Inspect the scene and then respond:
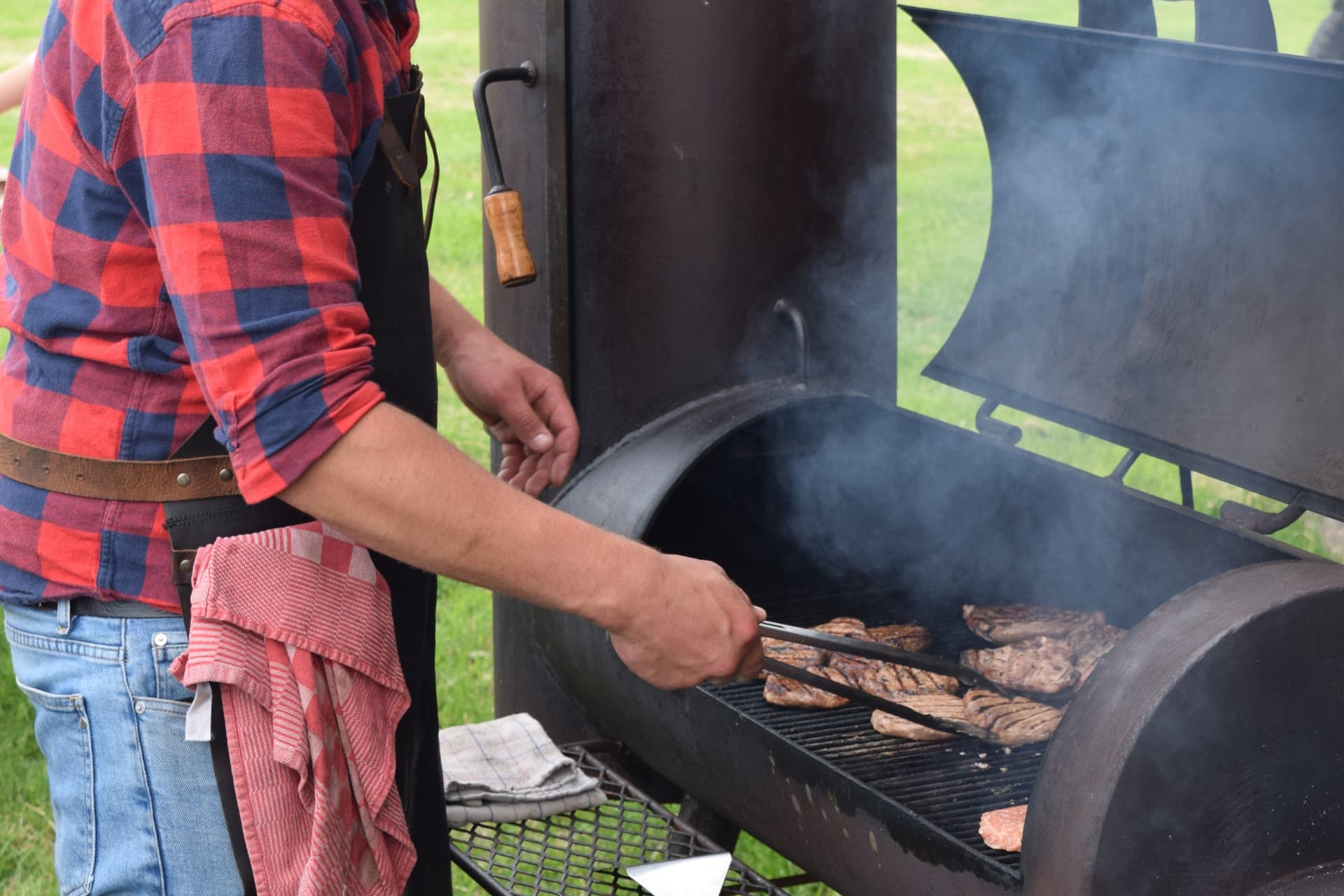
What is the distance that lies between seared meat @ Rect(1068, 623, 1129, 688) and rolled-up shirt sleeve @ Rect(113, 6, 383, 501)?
1.37 m

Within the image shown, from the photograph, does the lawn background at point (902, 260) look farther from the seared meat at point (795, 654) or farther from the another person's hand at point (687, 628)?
the another person's hand at point (687, 628)

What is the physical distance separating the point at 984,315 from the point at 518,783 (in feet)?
4.05

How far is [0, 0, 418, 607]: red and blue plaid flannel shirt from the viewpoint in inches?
45.7

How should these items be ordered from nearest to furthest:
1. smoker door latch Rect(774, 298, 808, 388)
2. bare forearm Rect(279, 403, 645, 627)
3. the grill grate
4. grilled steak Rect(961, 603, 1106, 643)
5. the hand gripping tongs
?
1. bare forearm Rect(279, 403, 645, 627)
2. the hand gripping tongs
3. the grill grate
4. grilled steak Rect(961, 603, 1106, 643)
5. smoker door latch Rect(774, 298, 808, 388)

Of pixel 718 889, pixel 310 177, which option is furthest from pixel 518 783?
pixel 310 177

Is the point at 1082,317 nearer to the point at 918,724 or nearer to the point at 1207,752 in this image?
the point at 918,724

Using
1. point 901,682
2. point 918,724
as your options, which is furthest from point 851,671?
point 918,724

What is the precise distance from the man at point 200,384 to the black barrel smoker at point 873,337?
68 cm

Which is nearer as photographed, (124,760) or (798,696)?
(124,760)

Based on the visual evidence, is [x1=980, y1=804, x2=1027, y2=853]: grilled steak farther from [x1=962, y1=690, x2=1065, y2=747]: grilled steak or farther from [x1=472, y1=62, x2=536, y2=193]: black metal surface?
[x1=472, y1=62, x2=536, y2=193]: black metal surface

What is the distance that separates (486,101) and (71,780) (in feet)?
4.85

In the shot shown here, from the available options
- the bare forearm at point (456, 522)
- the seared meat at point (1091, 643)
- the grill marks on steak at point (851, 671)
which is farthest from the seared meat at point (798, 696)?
the bare forearm at point (456, 522)

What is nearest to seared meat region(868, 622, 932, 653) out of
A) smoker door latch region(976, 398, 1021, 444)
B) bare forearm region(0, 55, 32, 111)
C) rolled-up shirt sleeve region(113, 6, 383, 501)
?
smoker door latch region(976, 398, 1021, 444)

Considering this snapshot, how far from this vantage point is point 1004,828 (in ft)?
5.62
